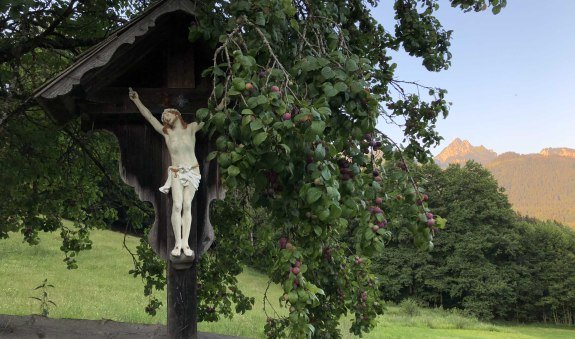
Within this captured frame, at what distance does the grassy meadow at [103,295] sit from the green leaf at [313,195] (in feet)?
31.1

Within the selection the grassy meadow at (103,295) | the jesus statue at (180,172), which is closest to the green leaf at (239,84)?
the jesus statue at (180,172)

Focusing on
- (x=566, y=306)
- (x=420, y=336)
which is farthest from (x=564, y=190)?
(x=420, y=336)

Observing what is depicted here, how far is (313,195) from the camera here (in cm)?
191

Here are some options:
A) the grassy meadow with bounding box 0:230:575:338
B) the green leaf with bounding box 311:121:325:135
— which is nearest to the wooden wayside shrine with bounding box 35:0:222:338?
the green leaf with bounding box 311:121:325:135

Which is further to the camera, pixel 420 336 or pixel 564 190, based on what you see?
pixel 564 190

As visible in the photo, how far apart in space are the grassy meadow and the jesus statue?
8151 mm

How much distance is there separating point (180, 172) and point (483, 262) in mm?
34557

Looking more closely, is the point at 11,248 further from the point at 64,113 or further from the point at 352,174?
the point at 352,174

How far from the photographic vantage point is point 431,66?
639 centimetres

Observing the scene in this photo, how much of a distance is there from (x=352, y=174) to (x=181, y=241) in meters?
1.38

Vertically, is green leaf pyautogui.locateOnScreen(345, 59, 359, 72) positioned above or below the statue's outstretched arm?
below

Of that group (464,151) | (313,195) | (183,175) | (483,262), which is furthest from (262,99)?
(464,151)

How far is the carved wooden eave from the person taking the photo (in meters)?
3.35

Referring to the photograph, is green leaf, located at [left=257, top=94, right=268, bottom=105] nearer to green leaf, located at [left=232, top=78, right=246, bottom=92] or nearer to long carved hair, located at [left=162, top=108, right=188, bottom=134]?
green leaf, located at [left=232, top=78, right=246, bottom=92]
